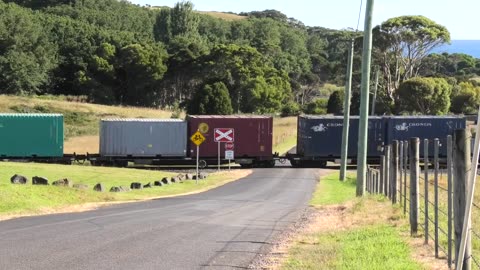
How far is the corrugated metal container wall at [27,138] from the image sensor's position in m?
43.7

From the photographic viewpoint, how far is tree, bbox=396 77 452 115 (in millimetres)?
70312

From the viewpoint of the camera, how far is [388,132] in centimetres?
4528

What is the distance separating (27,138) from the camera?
43719 millimetres

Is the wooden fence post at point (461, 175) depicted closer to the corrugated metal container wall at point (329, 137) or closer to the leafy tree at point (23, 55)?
the corrugated metal container wall at point (329, 137)

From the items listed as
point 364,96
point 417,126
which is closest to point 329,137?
point 417,126

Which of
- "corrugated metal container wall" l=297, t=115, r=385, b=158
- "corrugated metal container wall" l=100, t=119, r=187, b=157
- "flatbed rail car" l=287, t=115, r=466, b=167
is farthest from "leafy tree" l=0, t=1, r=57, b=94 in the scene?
"flatbed rail car" l=287, t=115, r=466, b=167

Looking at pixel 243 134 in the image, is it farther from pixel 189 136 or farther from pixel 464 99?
pixel 464 99

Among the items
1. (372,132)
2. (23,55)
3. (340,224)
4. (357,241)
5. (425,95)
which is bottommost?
(340,224)

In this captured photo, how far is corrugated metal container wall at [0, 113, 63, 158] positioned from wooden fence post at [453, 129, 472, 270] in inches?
1550

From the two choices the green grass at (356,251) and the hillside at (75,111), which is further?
the hillside at (75,111)

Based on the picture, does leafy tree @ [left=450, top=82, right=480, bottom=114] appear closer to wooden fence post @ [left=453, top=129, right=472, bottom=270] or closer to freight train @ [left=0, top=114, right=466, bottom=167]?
freight train @ [left=0, top=114, right=466, bottom=167]

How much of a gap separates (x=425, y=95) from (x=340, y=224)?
196 feet

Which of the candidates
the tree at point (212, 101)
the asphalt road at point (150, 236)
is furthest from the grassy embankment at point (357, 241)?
the tree at point (212, 101)

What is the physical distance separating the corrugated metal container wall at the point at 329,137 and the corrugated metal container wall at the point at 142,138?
8.63 m
